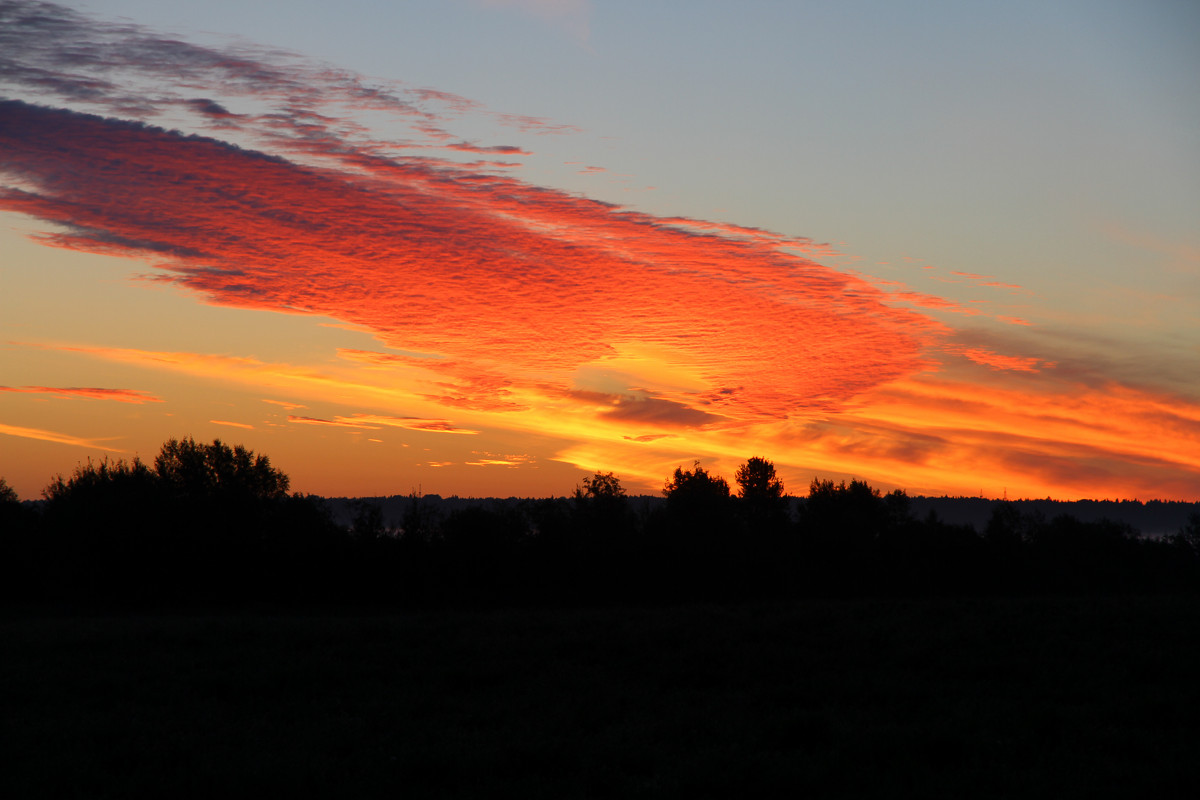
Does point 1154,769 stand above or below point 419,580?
above

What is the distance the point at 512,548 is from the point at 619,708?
48879 millimetres

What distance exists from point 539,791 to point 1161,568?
90.4m

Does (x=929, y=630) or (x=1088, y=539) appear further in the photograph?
(x=1088, y=539)

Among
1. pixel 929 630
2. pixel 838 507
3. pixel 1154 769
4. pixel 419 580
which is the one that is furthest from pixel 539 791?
pixel 838 507

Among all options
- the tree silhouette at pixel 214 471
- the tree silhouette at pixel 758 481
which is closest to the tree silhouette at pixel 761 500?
the tree silhouette at pixel 758 481

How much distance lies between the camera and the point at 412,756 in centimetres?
1246

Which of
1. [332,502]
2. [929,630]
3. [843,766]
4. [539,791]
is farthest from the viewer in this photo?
[332,502]

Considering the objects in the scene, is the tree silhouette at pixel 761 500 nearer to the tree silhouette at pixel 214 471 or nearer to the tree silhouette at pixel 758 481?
the tree silhouette at pixel 758 481

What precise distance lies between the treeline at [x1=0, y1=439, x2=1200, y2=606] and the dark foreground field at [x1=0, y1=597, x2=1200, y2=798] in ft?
113

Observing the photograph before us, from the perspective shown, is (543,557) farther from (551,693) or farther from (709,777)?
(709,777)

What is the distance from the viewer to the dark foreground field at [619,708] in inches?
448

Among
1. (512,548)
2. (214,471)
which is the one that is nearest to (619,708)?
(512,548)

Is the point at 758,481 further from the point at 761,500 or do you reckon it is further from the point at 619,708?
the point at 619,708

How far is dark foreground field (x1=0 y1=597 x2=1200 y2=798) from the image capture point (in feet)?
37.3
